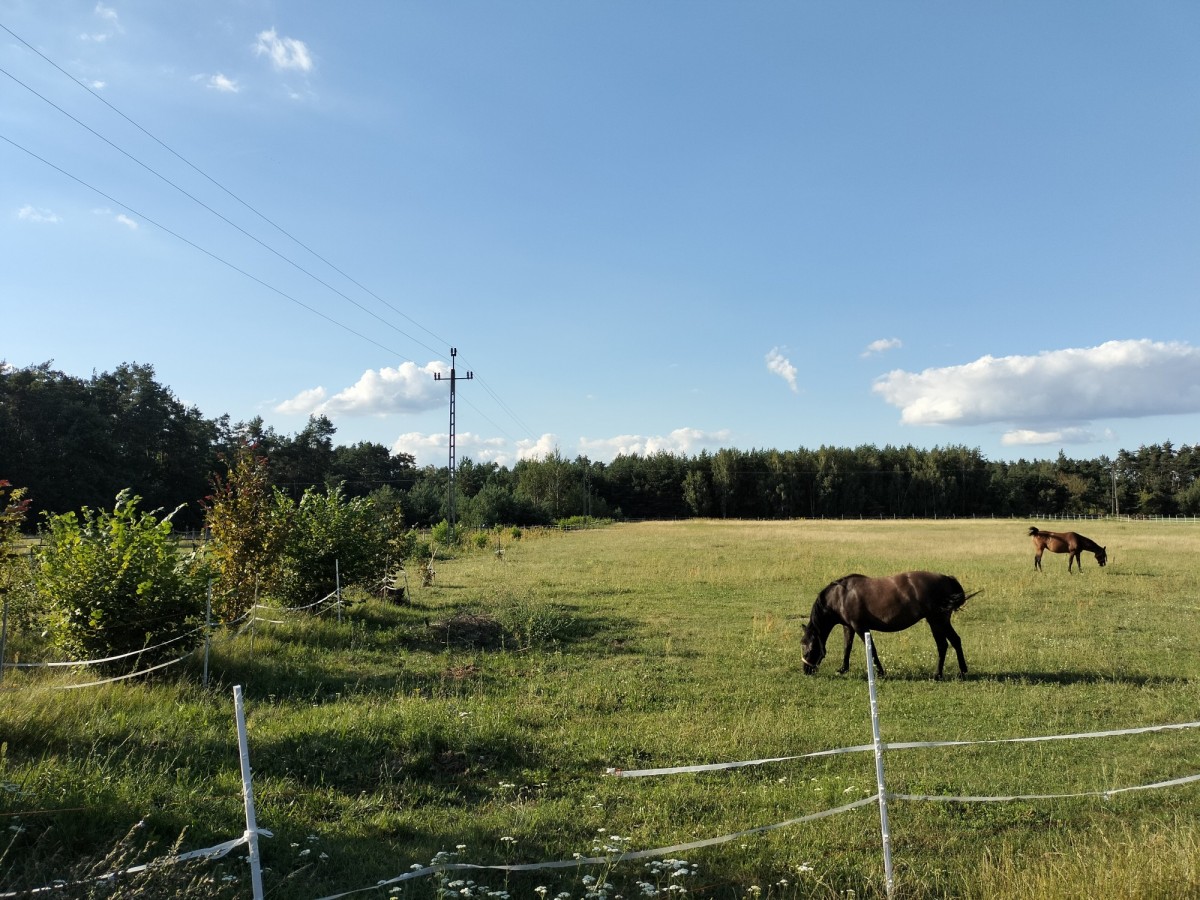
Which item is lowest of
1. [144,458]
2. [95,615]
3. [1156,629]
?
[1156,629]

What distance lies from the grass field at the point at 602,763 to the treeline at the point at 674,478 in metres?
52.0

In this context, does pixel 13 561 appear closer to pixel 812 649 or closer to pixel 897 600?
pixel 812 649

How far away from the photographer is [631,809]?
581cm

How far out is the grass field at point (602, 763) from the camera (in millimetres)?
4578

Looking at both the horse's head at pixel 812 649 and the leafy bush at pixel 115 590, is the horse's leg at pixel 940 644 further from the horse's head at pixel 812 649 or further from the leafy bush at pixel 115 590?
the leafy bush at pixel 115 590

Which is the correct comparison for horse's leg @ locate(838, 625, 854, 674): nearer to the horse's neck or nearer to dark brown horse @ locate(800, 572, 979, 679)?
dark brown horse @ locate(800, 572, 979, 679)

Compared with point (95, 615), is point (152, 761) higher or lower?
lower

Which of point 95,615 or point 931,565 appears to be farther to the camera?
point 931,565

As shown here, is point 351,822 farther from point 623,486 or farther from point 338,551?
point 623,486

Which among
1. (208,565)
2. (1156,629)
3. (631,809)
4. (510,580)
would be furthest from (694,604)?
(631,809)

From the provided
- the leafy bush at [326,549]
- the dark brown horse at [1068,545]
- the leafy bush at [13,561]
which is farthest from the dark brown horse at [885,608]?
the dark brown horse at [1068,545]

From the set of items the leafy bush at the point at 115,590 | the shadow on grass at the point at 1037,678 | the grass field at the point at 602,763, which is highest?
the leafy bush at the point at 115,590

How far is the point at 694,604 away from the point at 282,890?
14.4 metres

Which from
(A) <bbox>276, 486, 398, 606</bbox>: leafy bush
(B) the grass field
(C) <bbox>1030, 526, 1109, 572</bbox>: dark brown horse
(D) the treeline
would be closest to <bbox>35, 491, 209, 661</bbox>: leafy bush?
(B) the grass field
